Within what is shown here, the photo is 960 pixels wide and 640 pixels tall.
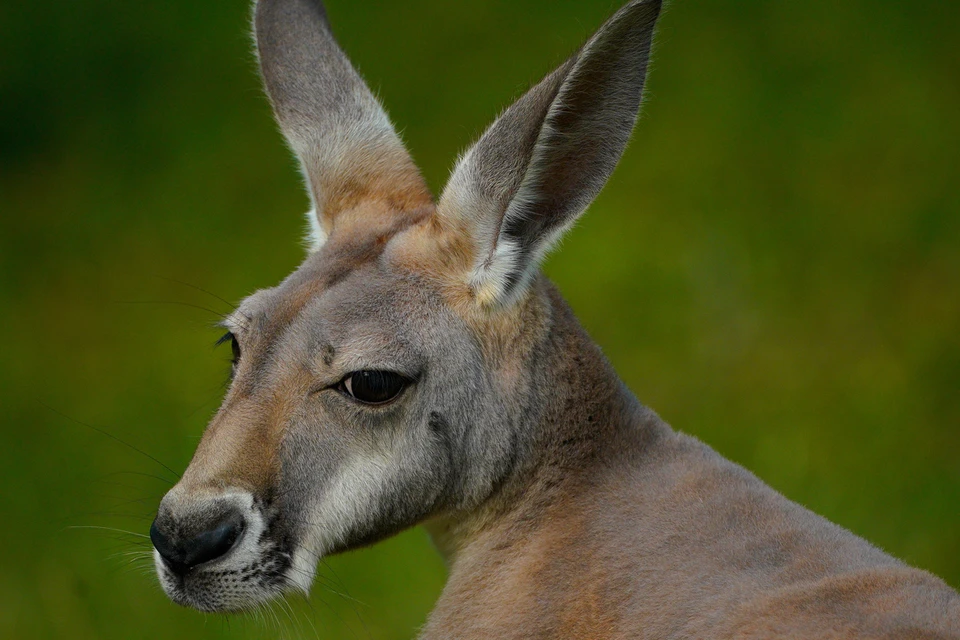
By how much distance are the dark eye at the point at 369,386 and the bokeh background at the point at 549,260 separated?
2868 millimetres

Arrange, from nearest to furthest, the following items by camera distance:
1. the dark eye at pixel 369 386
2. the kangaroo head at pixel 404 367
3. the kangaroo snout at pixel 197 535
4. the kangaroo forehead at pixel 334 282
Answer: the kangaroo snout at pixel 197 535 → the kangaroo head at pixel 404 367 → the dark eye at pixel 369 386 → the kangaroo forehead at pixel 334 282

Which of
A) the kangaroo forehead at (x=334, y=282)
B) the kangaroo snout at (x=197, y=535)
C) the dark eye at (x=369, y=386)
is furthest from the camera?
the kangaroo forehead at (x=334, y=282)

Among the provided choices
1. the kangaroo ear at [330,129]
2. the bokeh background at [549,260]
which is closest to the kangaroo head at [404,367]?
the kangaroo ear at [330,129]

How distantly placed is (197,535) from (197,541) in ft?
0.07

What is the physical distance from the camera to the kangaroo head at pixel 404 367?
3783mm

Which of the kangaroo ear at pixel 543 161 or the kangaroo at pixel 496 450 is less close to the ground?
the kangaroo ear at pixel 543 161

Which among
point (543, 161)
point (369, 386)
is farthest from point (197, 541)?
point (543, 161)

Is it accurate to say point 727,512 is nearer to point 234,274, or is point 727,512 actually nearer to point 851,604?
point 851,604

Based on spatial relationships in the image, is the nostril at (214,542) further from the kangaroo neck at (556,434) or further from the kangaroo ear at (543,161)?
the kangaroo ear at (543,161)

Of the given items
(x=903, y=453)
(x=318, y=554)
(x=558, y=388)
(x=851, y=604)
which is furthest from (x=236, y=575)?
(x=903, y=453)

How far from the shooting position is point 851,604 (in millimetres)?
3398

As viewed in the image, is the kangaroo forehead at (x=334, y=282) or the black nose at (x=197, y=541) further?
the kangaroo forehead at (x=334, y=282)

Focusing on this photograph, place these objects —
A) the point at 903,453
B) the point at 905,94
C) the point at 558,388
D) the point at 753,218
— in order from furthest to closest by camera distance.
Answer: the point at 905,94 < the point at 753,218 < the point at 903,453 < the point at 558,388

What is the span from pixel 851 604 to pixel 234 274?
6.71m
